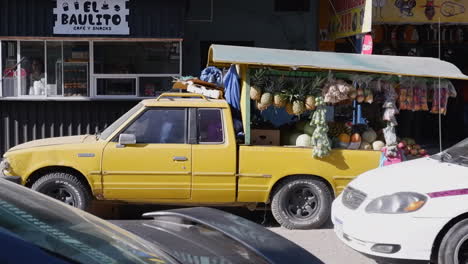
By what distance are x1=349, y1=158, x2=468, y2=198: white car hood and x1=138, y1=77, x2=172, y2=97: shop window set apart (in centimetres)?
656

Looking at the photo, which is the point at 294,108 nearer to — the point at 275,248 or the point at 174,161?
the point at 174,161

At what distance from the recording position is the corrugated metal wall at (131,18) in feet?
40.0

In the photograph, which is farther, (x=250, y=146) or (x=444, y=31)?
(x=444, y=31)

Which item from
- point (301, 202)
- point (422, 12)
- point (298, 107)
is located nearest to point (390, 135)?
point (298, 107)

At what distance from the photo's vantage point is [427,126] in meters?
16.0

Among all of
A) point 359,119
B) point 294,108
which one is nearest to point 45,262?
point 294,108

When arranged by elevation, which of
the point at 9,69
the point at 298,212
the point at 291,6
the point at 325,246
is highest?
the point at 291,6

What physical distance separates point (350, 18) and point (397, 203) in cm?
669

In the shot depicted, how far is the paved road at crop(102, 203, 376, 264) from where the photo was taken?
7297 millimetres

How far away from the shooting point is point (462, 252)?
5.92 metres

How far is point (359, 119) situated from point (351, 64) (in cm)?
107

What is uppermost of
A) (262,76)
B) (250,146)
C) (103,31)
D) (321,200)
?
(103,31)

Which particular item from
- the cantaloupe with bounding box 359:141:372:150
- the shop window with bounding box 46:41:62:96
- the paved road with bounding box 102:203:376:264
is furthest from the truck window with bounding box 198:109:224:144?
the shop window with bounding box 46:41:62:96

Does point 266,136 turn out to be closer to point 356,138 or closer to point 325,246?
point 356,138
